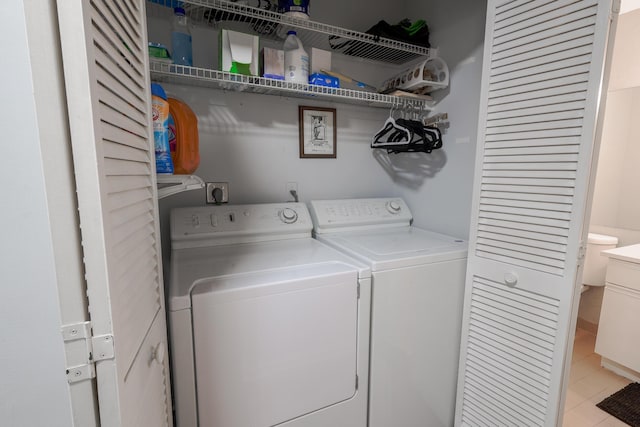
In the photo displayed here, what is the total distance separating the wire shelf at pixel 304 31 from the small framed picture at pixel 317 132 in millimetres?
416

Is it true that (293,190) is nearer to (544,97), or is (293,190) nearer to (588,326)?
(544,97)

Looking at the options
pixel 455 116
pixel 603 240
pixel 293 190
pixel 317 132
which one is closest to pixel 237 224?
pixel 293 190

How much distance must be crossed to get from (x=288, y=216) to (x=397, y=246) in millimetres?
675

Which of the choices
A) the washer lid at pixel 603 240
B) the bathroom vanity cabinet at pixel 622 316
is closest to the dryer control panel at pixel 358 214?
the bathroom vanity cabinet at pixel 622 316

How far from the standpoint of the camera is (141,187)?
82 cm

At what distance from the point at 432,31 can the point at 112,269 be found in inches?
90.1

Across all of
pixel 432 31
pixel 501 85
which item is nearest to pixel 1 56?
pixel 501 85

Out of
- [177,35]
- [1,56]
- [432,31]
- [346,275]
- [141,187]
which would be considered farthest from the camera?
[432,31]

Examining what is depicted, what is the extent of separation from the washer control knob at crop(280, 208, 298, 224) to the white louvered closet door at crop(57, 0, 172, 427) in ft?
3.04

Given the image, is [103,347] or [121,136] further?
[121,136]

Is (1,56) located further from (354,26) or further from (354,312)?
(354,26)

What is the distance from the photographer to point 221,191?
1.83 m

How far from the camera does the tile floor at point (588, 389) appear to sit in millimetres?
1788

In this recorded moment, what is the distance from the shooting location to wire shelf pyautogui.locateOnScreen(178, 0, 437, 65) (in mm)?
1454
